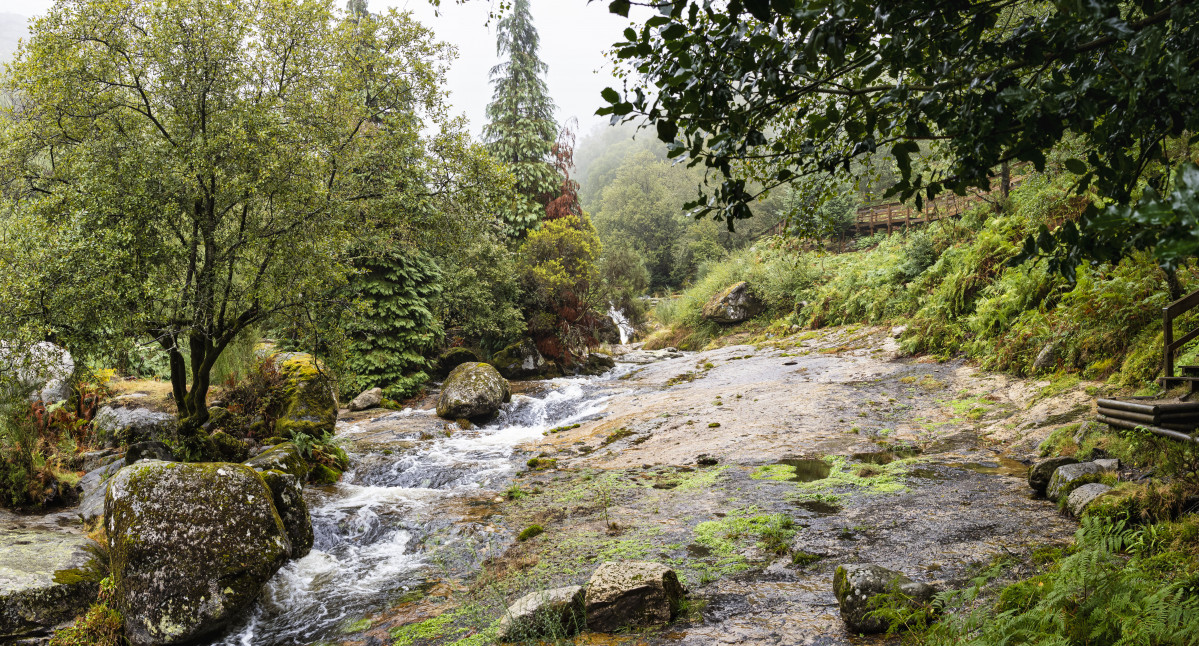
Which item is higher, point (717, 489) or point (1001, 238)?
point (1001, 238)

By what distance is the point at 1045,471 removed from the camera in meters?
5.05

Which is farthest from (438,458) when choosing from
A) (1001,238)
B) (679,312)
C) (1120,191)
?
(679,312)

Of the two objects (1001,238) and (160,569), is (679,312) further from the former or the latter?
(160,569)

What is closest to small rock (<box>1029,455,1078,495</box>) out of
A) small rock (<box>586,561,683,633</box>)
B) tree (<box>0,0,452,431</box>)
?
small rock (<box>586,561,683,633</box>)

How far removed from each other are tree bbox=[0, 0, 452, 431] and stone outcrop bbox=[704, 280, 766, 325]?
19316 mm

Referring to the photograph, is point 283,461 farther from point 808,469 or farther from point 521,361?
point 521,361

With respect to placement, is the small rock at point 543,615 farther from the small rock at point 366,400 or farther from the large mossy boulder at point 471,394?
the small rock at point 366,400

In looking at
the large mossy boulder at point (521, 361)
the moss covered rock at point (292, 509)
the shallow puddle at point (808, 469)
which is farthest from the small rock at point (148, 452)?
the large mossy boulder at point (521, 361)

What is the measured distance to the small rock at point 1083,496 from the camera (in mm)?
4300

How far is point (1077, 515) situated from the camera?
430 centimetres

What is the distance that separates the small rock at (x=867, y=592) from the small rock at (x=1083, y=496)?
1852 mm

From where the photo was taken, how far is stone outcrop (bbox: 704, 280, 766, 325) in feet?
81.6

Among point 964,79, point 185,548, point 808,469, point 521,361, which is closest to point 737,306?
point 521,361

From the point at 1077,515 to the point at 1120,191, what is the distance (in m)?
3.67
